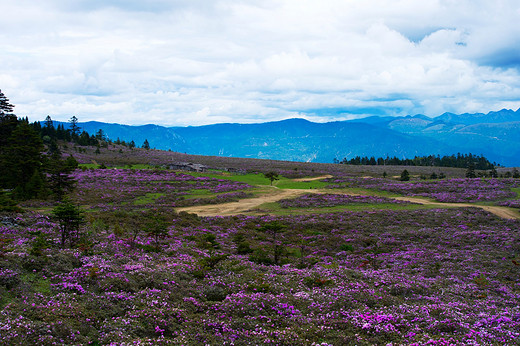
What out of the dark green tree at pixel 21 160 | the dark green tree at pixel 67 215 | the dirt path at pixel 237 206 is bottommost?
the dirt path at pixel 237 206

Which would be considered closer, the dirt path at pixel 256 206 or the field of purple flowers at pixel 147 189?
the dirt path at pixel 256 206

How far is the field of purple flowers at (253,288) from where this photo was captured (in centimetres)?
926

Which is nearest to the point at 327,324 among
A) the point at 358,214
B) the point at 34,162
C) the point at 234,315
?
the point at 234,315

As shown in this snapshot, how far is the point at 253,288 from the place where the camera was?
1301cm

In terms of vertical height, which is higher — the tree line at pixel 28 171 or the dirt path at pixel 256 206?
the tree line at pixel 28 171

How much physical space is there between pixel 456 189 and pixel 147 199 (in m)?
48.7

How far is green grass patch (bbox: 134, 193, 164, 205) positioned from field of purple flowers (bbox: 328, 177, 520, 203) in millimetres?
33288

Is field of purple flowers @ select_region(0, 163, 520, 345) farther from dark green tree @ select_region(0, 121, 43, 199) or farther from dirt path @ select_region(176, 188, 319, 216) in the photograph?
dark green tree @ select_region(0, 121, 43, 199)

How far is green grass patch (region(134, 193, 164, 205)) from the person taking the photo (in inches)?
1609

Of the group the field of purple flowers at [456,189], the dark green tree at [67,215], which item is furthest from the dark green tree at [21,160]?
the field of purple flowers at [456,189]

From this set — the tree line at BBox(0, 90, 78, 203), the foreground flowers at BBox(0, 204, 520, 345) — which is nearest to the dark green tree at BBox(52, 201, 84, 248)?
the foreground flowers at BBox(0, 204, 520, 345)

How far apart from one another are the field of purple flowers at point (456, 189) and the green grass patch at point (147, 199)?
33.3 meters

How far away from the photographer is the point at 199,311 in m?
11.2

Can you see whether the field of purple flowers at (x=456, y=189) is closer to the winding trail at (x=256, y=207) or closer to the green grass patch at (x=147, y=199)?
the winding trail at (x=256, y=207)
